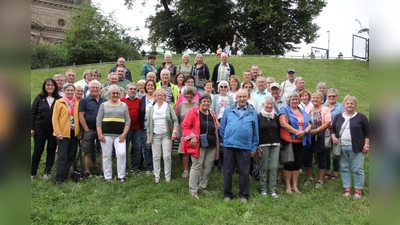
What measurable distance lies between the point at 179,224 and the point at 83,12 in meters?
36.6

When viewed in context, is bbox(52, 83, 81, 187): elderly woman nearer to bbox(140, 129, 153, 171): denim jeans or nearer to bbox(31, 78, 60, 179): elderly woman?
bbox(31, 78, 60, 179): elderly woman

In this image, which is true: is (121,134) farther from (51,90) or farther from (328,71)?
(328,71)

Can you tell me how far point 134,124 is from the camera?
7.49 metres

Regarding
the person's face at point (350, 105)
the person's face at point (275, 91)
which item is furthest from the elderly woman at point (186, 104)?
the person's face at point (350, 105)

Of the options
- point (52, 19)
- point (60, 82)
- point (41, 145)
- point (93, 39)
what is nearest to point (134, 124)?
point (41, 145)

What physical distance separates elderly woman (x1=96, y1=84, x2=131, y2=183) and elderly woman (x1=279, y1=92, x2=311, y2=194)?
3.35 m

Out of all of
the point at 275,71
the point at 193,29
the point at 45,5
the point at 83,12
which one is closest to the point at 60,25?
the point at 45,5

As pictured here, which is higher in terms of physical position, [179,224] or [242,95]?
[242,95]

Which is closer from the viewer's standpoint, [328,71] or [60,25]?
[328,71]

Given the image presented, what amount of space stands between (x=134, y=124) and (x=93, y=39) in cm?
2974

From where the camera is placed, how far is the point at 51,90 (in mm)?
6355

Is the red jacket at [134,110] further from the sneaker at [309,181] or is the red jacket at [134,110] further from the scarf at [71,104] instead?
the sneaker at [309,181]

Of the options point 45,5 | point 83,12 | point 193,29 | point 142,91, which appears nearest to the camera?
point 142,91

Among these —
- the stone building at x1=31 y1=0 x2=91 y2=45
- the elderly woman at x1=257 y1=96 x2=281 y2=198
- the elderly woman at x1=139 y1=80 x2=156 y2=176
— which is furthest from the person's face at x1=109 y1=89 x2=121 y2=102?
the stone building at x1=31 y1=0 x2=91 y2=45
